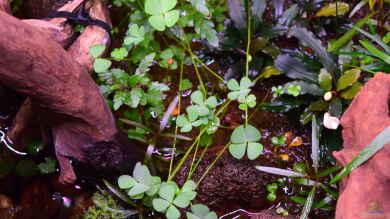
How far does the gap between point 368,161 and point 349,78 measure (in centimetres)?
92

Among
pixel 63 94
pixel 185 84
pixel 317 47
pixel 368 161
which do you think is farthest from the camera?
pixel 185 84

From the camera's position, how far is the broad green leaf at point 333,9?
298cm

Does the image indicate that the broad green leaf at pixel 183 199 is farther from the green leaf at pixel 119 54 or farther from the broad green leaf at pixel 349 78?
the broad green leaf at pixel 349 78

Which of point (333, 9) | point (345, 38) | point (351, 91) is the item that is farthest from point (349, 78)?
point (333, 9)

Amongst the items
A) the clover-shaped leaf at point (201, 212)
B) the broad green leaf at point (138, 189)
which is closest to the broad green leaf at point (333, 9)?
the clover-shaped leaf at point (201, 212)

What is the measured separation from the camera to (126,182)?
7.41 feet

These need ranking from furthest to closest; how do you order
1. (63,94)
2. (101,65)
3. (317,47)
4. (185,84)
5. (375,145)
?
(185,84) → (317,47) → (101,65) → (63,94) → (375,145)

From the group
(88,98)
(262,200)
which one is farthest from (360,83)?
(88,98)

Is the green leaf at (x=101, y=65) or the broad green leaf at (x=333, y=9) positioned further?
the broad green leaf at (x=333, y=9)

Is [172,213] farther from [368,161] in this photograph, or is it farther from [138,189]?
[368,161]

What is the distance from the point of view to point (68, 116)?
207cm

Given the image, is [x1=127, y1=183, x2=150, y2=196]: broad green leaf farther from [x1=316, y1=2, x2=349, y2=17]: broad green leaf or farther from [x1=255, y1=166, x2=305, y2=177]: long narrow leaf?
[x1=316, y1=2, x2=349, y2=17]: broad green leaf

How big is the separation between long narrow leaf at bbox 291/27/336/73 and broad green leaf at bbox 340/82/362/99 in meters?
0.16

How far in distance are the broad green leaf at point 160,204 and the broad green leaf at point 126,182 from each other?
182mm
